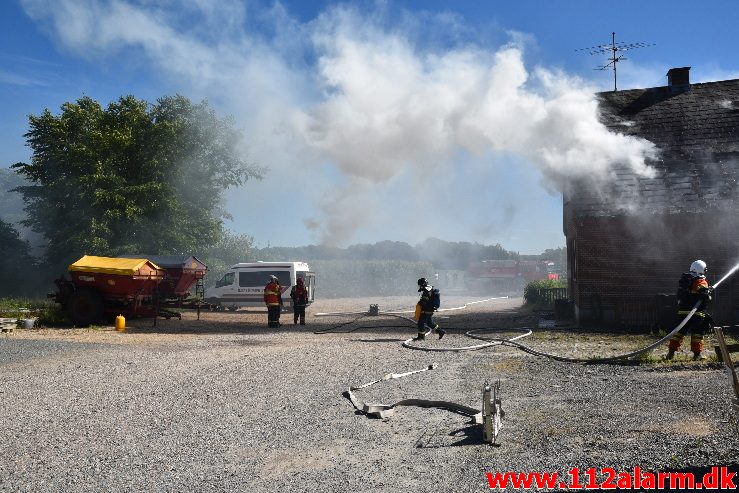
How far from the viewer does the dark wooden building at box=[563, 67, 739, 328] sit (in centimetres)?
1786

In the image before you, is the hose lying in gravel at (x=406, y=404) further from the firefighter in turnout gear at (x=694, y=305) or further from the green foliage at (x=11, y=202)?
the green foliage at (x=11, y=202)

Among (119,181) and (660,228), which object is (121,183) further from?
(660,228)

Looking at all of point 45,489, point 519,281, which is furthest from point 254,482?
point 519,281

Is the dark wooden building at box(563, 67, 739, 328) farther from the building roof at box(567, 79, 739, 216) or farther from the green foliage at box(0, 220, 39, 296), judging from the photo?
the green foliage at box(0, 220, 39, 296)

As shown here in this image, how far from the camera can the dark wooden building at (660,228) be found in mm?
17859

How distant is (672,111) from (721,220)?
510 centimetres

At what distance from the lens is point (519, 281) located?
194 feet

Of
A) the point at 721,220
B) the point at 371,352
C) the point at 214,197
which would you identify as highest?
the point at 214,197

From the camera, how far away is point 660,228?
1828 cm

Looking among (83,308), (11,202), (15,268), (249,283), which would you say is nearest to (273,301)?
(83,308)

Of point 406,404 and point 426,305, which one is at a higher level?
point 426,305

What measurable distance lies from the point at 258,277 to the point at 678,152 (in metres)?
17.2

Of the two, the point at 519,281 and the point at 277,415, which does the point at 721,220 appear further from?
the point at 519,281

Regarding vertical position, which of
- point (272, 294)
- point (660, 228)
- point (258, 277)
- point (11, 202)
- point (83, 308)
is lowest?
point (83, 308)
